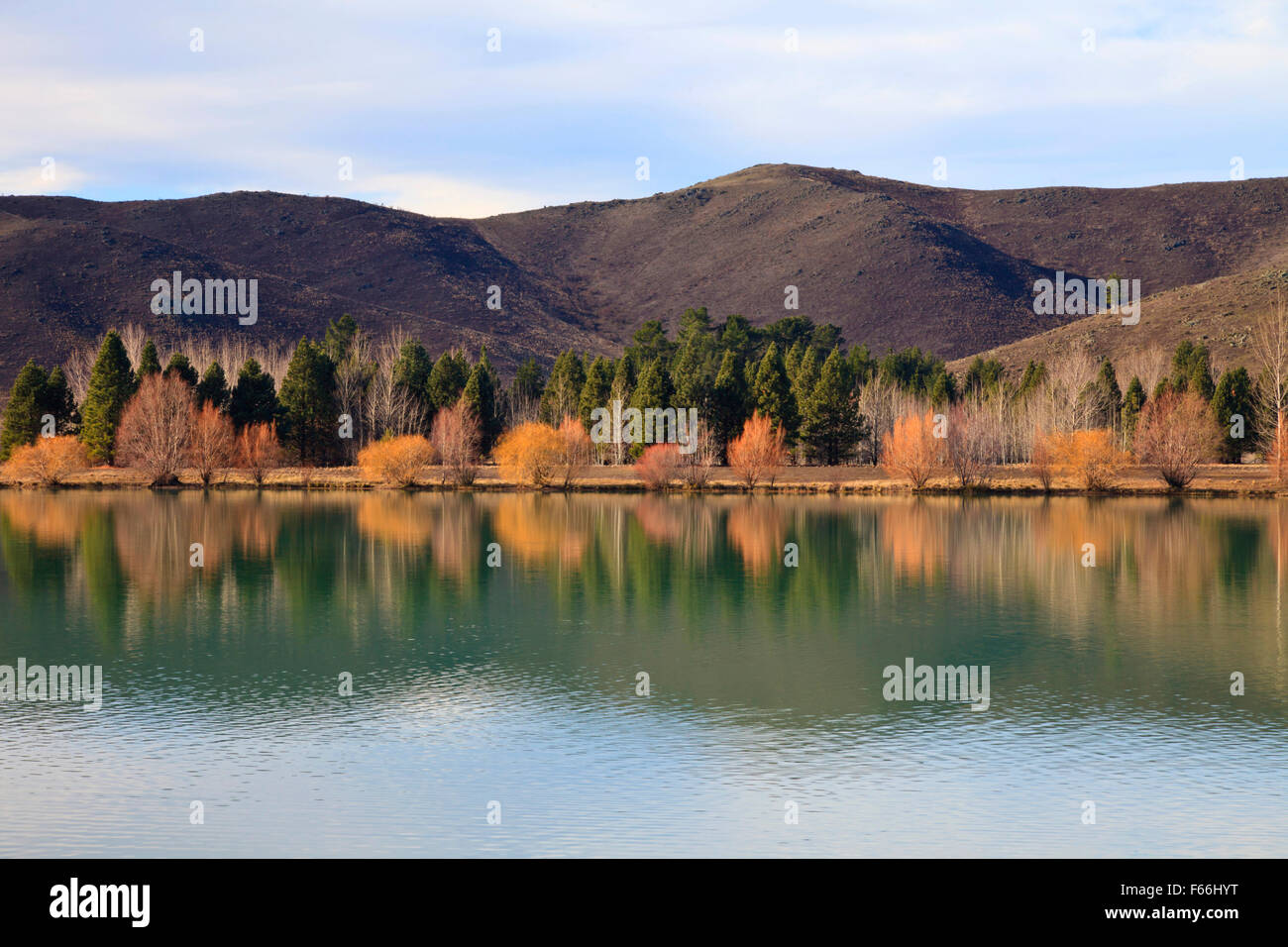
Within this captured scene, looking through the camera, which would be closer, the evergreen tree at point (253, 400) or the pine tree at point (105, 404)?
the pine tree at point (105, 404)

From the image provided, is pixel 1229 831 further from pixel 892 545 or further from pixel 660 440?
pixel 660 440

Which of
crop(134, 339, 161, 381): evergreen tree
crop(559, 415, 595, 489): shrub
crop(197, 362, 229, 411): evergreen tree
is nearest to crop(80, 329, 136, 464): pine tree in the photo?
crop(134, 339, 161, 381): evergreen tree

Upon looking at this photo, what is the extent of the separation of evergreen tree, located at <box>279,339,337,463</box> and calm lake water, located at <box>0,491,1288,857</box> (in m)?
54.1

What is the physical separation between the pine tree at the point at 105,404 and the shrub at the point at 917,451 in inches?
1966

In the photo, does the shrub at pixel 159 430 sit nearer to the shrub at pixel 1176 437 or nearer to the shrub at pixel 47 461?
the shrub at pixel 47 461

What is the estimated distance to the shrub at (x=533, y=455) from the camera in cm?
7619

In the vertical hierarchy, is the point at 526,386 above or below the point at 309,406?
above

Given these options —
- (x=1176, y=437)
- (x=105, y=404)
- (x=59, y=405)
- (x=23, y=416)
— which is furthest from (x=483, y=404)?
(x=1176, y=437)

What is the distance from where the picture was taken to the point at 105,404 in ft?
276

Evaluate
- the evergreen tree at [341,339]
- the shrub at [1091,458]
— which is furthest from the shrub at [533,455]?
the evergreen tree at [341,339]

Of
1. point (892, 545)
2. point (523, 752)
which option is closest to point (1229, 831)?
point (523, 752)

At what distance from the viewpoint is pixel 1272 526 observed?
5034cm

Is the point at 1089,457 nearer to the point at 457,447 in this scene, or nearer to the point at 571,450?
the point at 571,450

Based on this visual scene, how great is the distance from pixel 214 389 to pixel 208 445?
12283mm
